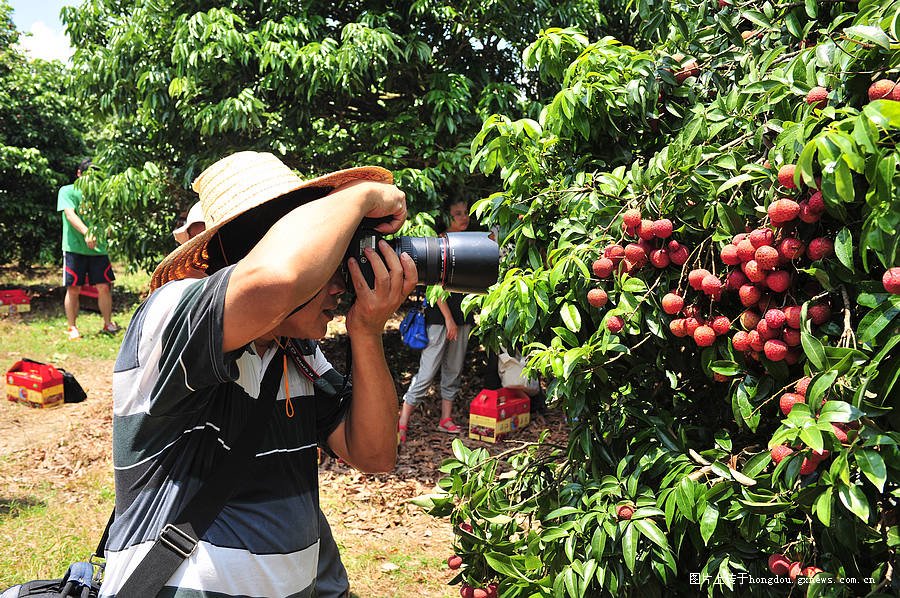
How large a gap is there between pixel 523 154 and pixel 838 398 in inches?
52.5

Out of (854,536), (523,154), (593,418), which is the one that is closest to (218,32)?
(523,154)

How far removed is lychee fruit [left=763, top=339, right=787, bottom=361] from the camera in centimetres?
158

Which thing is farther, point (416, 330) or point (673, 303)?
point (416, 330)

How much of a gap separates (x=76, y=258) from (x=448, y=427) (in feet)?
17.7

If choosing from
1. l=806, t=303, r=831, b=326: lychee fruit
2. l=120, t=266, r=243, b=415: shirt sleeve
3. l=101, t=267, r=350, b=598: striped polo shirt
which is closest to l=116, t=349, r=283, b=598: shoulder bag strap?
l=101, t=267, r=350, b=598: striped polo shirt

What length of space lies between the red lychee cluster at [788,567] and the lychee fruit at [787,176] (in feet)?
2.74

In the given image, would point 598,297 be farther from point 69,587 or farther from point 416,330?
point 416,330

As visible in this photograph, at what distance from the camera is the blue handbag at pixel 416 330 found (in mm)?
5828

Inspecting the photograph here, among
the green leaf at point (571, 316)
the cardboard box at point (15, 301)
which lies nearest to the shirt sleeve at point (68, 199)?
the cardboard box at point (15, 301)

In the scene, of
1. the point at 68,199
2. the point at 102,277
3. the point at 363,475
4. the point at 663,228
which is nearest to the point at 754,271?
the point at 663,228

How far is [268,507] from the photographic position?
1762mm

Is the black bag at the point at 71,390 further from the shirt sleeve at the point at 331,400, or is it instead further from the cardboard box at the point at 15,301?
the shirt sleeve at the point at 331,400

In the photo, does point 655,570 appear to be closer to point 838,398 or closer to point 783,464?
point 783,464

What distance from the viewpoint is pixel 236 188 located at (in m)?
1.83
